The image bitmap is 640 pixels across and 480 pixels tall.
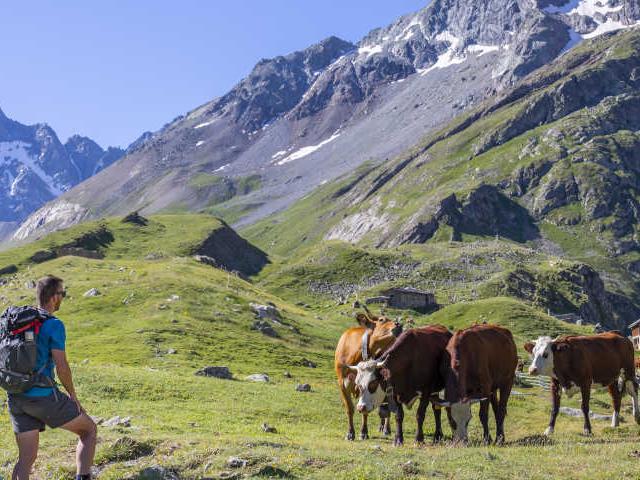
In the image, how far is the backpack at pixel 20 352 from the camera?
40.4 ft

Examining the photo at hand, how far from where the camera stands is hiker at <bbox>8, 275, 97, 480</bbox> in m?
12.5

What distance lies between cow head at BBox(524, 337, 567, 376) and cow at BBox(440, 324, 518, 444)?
Answer: 4.42ft

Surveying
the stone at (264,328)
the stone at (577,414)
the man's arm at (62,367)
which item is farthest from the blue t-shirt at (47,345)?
the stone at (264,328)

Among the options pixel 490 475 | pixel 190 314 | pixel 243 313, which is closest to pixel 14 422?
pixel 490 475

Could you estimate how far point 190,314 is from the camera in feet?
241

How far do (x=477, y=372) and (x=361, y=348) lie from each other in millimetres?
4986

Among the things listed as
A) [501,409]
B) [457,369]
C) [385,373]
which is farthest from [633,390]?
[385,373]

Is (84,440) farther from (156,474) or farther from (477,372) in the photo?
(477,372)

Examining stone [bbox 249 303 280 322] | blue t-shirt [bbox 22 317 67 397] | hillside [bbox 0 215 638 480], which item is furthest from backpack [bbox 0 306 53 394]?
stone [bbox 249 303 280 322]

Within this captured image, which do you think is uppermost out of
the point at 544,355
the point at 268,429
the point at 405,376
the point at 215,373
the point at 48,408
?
the point at 48,408

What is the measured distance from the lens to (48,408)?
12.5 metres

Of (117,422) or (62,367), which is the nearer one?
(62,367)

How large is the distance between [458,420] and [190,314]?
5690 cm

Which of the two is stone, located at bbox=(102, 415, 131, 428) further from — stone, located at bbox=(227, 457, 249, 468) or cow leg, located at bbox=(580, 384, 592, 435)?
cow leg, located at bbox=(580, 384, 592, 435)
